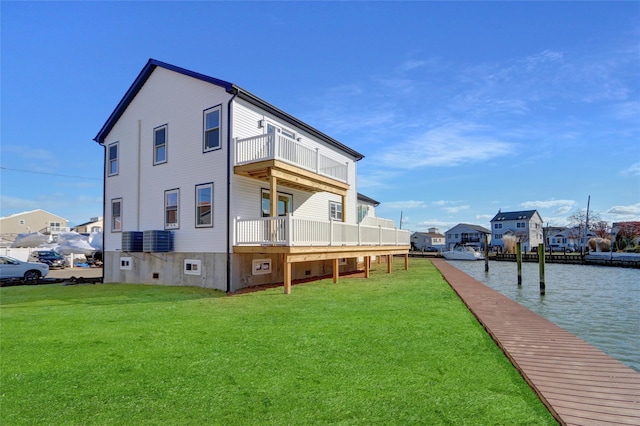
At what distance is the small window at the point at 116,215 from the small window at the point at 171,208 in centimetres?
367

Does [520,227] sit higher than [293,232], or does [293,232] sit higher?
[520,227]

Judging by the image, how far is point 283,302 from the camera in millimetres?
10750

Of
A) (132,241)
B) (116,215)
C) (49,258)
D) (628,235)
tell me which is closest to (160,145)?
(132,241)

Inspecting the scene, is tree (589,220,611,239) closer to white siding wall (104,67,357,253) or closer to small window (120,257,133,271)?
white siding wall (104,67,357,253)

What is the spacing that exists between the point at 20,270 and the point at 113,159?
24.9 ft

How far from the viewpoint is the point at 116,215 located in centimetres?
1866

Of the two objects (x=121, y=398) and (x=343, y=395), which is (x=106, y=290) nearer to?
(x=121, y=398)

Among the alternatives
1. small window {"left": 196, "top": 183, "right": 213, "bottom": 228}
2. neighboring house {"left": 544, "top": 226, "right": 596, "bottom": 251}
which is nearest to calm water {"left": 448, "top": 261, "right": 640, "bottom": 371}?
small window {"left": 196, "top": 183, "right": 213, "bottom": 228}

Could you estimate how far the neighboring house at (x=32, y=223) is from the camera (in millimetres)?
56425

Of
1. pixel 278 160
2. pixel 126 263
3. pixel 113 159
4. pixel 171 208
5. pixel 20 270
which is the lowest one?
pixel 20 270

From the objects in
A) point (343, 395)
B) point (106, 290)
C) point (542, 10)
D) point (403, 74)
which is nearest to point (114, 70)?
point (106, 290)

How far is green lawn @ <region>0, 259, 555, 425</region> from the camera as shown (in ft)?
12.3

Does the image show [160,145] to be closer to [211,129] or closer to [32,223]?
[211,129]

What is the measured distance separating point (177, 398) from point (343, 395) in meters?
1.86
